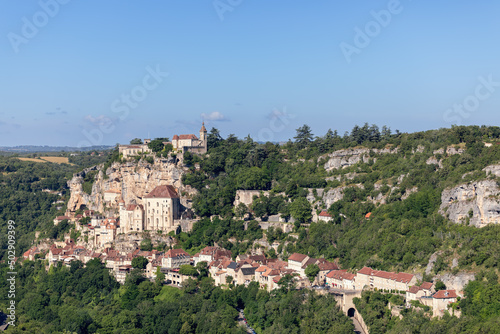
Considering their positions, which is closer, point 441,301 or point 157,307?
point 441,301

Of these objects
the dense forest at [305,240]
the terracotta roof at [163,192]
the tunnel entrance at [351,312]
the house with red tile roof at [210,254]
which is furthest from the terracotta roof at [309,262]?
the terracotta roof at [163,192]

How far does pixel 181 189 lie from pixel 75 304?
742 inches

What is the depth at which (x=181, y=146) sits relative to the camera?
7938 cm

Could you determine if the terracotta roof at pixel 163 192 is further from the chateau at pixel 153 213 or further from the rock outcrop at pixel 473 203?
the rock outcrop at pixel 473 203

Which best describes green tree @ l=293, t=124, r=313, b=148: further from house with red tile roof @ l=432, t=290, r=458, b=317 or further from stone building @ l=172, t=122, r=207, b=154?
house with red tile roof @ l=432, t=290, r=458, b=317

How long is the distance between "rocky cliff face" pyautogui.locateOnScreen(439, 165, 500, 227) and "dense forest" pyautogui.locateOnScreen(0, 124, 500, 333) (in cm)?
82

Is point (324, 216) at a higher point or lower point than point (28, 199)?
higher

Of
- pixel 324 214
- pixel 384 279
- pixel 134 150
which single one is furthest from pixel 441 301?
pixel 134 150

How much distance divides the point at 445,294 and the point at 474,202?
10.6 meters

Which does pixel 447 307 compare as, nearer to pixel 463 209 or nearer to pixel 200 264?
pixel 463 209

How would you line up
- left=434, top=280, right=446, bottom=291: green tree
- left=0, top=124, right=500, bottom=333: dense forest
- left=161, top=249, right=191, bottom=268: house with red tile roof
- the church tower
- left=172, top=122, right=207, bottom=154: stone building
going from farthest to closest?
the church tower < left=172, top=122, right=207, bottom=154: stone building < left=161, top=249, right=191, bottom=268: house with red tile roof < left=0, top=124, right=500, bottom=333: dense forest < left=434, top=280, right=446, bottom=291: green tree

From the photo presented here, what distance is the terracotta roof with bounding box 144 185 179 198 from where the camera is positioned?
71.3m

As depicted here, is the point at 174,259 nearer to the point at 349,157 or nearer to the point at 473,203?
the point at 349,157

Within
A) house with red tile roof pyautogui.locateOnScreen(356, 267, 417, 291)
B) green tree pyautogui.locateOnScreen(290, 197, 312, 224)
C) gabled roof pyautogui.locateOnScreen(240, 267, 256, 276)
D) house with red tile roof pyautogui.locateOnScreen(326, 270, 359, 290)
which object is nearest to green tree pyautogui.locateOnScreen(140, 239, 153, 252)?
gabled roof pyautogui.locateOnScreen(240, 267, 256, 276)
